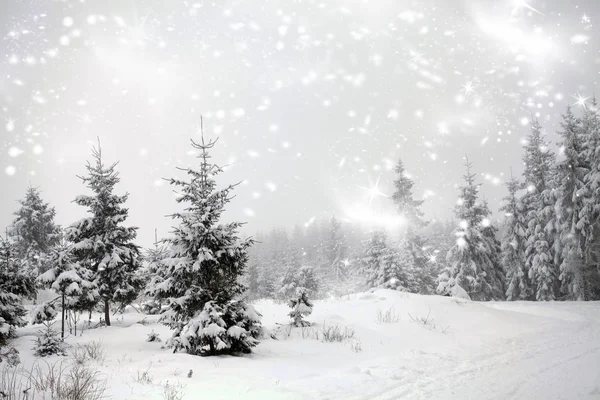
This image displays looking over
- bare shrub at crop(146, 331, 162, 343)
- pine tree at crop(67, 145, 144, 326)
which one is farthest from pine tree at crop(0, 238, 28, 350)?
bare shrub at crop(146, 331, 162, 343)

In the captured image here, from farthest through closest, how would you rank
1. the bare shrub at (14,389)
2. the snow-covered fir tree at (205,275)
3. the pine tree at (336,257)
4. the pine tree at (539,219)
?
the pine tree at (336,257), the pine tree at (539,219), the snow-covered fir tree at (205,275), the bare shrub at (14,389)

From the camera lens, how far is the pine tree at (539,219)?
2598 cm

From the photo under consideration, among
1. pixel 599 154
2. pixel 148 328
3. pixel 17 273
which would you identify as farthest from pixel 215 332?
pixel 599 154

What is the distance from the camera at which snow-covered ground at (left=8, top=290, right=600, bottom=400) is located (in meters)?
5.09

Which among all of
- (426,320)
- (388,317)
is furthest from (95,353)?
(426,320)

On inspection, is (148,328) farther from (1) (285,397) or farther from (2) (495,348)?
(2) (495,348)

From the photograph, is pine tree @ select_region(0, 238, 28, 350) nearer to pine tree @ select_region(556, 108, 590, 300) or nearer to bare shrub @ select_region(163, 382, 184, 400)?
bare shrub @ select_region(163, 382, 184, 400)

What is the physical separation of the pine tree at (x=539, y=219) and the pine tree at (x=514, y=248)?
452 mm

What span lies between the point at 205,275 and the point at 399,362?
551 cm

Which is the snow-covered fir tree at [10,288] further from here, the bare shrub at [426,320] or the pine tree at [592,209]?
the pine tree at [592,209]

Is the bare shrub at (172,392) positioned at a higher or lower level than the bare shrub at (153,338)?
higher

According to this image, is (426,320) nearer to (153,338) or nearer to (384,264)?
(153,338)

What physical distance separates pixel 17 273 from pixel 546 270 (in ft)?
114

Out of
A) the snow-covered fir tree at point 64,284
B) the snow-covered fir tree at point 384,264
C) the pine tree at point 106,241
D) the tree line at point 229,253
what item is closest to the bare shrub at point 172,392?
the tree line at point 229,253
